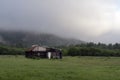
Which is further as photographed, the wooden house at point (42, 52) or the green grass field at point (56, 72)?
the wooden house at point (42, 52)

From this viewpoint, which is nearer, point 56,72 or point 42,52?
point 56,72

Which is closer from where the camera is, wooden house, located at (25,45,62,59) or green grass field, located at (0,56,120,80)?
green grass field, located at (0,56,120,80)

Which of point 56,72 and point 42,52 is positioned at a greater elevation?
point 42,52

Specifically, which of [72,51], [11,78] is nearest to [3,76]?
[11,78]

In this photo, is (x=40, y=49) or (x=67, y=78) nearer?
(x=67, y=78)

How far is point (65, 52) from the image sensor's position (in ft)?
469

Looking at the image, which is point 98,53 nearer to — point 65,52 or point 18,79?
point 65,52

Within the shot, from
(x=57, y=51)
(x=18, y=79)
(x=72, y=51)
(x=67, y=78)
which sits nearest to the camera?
(x=18, y=79)

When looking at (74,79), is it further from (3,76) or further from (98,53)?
(98,53)

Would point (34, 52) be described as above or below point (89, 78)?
above

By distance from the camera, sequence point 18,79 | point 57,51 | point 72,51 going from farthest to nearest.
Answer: point 72,51
point 57,51
point 18,79

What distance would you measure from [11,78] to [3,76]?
1.09 m

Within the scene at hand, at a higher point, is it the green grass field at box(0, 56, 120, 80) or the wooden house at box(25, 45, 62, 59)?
the wooden house at box(25, 45, 62, 59)

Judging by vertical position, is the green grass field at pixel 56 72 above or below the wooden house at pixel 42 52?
below
